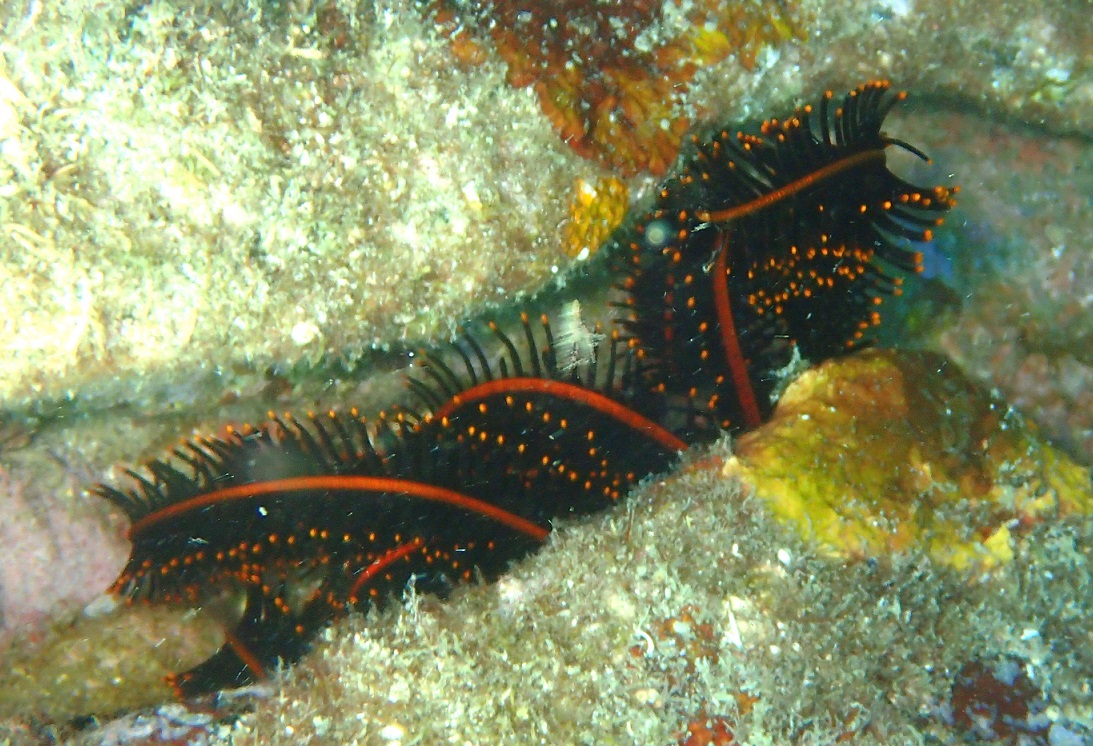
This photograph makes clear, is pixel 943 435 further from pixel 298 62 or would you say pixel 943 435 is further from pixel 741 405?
pixel 298 62

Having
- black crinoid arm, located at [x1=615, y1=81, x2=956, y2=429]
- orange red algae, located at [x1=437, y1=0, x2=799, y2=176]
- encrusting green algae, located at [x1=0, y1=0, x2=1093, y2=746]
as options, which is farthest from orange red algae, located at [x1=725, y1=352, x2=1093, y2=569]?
orange red algae, located at [x1=437, y1=0, x2=799, y2=176]

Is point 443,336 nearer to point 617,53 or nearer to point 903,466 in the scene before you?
point 617,53

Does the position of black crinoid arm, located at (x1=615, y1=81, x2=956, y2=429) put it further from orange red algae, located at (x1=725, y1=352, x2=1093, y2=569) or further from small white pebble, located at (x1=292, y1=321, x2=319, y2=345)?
small white pebble, located at (x1=292, y1=321, x2=319, y2=345)

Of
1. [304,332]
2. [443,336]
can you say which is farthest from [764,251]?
[304,332]

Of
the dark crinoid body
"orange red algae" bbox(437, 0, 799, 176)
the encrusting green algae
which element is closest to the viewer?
the encrusting green algae

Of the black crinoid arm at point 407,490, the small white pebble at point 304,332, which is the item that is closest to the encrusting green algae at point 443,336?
the small white pebble at point 304,332
